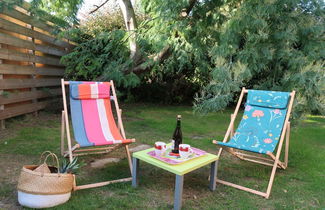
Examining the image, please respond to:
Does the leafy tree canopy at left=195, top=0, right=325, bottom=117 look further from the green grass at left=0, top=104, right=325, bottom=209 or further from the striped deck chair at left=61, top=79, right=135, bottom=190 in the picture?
the striped deck chair at left=61, top=79, right=135, bottom=190

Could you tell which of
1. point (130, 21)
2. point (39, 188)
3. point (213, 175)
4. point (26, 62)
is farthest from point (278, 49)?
point (26, 62)

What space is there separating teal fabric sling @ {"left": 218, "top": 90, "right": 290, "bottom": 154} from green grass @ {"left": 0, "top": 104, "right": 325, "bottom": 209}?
427mm

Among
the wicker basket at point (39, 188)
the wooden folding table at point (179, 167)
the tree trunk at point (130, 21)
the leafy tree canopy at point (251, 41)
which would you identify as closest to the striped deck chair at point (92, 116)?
the wooden folding table at point (179, 167)

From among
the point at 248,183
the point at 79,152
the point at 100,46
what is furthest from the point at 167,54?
the point at 248,183

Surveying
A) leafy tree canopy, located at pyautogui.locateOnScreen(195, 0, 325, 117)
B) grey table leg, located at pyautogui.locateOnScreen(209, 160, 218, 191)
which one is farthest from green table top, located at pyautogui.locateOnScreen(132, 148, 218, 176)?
leafy tree canopy, located at pyautogui.locateOnScreen(195, 0, 325, 117)

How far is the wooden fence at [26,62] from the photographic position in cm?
461

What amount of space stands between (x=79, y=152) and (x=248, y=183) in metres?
2.13

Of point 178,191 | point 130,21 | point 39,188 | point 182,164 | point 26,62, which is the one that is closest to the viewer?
point 39,188

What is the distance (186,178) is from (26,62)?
4242 mm

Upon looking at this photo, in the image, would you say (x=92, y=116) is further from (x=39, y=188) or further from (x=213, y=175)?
(x=213, y=175)

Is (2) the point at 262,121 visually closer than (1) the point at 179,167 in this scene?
No

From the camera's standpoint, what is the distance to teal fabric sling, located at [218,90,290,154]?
9.50 feet

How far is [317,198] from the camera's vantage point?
8.34ft

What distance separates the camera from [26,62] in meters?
5.37
